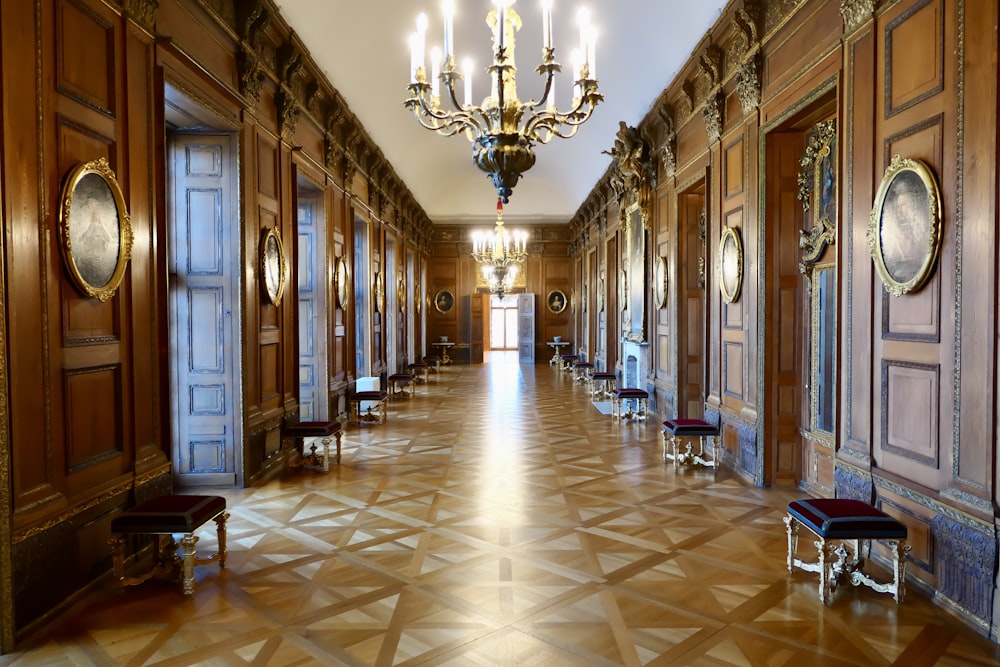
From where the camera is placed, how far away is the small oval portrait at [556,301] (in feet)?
74.6

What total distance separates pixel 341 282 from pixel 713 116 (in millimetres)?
5784

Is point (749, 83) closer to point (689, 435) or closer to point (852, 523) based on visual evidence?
point (689, 435)

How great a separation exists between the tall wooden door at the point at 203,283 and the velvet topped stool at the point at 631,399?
5.68m

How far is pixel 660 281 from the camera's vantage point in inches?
369

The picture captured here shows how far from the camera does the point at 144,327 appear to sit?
14.1ft

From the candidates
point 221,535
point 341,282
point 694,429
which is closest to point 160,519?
point 221,535

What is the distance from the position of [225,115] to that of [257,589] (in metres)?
4.22

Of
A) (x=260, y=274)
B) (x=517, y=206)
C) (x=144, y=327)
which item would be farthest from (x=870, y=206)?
(x=517, y=206)

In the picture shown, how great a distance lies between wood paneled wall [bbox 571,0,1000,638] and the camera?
323cm

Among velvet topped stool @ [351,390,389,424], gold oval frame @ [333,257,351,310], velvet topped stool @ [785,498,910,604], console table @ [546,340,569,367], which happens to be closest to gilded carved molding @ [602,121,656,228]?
gold oval frame @ [333,257,351,310]

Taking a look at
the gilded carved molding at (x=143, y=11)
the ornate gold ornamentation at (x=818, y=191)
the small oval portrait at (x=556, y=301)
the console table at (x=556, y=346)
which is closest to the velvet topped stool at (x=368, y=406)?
the gilded carved molding at (x=143, y=11)

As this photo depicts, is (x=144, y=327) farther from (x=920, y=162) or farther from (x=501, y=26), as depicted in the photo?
(x=920, y=162)

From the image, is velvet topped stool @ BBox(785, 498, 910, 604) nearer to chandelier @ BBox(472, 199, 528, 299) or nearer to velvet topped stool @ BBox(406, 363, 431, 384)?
chandelier @ BBox(472, 199, 528, 299)

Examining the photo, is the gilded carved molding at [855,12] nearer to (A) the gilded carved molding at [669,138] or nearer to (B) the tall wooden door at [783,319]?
(B) the tall wooden door at [783,319]
